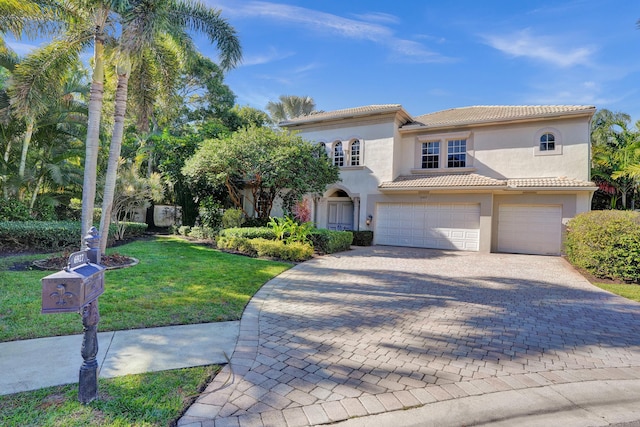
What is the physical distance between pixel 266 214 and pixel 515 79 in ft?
48.5

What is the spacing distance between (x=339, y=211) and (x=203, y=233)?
8045mm

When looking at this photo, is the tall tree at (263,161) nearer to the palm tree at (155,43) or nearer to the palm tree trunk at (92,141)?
the palm tree at (155,43)

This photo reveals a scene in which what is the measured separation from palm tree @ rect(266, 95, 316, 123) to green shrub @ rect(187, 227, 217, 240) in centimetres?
1821

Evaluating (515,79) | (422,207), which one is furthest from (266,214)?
(515,79)

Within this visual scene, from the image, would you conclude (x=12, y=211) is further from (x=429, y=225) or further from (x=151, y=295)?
(x=429, y=225)

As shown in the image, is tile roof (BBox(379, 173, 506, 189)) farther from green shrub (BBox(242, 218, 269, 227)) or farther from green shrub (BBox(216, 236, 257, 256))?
green shrub (BBox(216, 236, 257, 256))

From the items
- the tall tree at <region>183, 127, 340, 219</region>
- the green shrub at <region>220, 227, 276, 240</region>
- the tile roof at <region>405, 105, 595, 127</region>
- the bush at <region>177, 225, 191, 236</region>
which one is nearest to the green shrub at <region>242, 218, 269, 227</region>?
the tall tree at <region>183, 127, 340, 219</region>

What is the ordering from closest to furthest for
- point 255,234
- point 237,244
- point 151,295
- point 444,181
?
point 151,295, point 237,244, point 255,234, point 444,181

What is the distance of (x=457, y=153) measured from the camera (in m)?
17.4

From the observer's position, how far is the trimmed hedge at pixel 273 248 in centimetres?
1138

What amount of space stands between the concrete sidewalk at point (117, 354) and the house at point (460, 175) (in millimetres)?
13933

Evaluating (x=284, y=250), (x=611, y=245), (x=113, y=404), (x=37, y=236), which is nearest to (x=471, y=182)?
(x=611, y=245)

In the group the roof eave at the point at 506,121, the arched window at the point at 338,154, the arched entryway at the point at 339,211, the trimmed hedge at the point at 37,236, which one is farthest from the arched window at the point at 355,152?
the trimmed hedge at the point at 37,236

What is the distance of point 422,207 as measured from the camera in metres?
16.8
